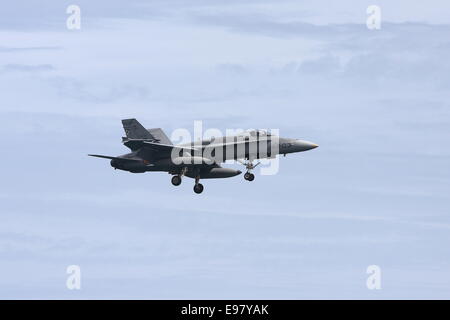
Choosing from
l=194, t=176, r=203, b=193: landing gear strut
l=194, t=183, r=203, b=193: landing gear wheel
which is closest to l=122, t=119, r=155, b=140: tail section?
l=194, t=176, r=203, b=193: landing gear strut

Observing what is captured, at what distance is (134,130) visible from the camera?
379 ft

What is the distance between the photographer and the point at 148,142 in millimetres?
113312

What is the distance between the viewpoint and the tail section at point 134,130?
379 feet

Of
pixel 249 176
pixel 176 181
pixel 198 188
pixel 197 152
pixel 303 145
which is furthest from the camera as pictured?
pixel 176 181

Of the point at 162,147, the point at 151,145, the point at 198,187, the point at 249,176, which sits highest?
the point at 151,145

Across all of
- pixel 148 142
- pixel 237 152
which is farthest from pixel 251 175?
pixel 148 142

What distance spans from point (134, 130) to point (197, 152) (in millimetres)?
6620

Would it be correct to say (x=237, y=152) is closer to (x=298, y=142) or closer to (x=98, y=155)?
(x=298, y=142)

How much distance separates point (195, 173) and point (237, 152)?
5856 millimetres

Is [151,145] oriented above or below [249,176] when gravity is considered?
above

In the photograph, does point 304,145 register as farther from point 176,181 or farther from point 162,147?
point 162,147

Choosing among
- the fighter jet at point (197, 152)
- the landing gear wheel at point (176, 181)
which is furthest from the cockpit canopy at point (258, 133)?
the landing gear wheel at point (176, 181)

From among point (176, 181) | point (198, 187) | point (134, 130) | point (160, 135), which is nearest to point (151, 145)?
point (134, 130)

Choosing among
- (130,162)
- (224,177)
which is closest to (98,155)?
(130,162)
